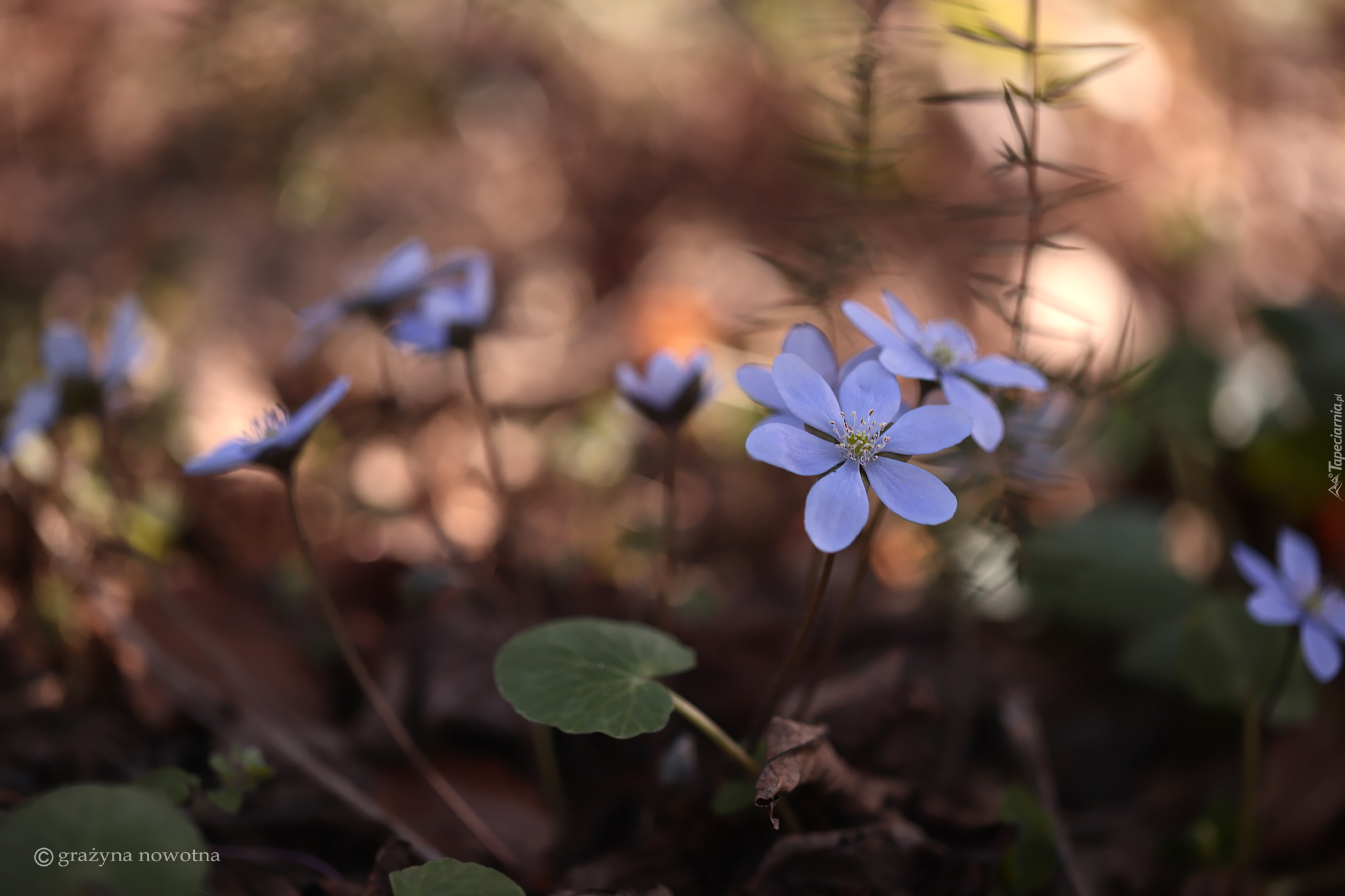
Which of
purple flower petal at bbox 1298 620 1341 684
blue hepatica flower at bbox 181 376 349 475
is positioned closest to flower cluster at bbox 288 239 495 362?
blue hepatica flower at bbox 181 376 349 475

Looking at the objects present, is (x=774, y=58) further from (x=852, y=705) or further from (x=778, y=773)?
(x=778, y=773)

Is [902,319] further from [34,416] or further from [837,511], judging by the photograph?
[34,416]

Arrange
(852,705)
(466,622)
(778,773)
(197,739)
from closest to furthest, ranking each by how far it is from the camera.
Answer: (778,773) < (852,705) < (197,739) < (466,622)

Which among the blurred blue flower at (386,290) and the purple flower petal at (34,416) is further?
the blurred blue flower at (386,290)

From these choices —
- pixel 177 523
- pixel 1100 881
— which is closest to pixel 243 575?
pixel 177 523

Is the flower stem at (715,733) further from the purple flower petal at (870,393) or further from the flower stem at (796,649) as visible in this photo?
the purple flower petal at (870,393)

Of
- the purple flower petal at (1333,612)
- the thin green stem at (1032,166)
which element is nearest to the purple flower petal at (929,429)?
the thin green stem at (1032,166)
